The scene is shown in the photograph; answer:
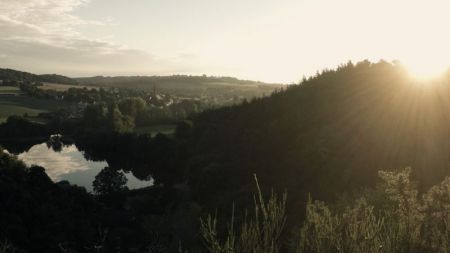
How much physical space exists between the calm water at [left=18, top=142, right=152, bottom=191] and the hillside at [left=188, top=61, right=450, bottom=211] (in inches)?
794

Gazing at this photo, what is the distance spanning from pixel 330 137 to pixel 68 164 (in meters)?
60.9

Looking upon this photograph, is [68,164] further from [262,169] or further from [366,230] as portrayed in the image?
[366,230]

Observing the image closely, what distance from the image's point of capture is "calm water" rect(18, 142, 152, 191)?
76250mm

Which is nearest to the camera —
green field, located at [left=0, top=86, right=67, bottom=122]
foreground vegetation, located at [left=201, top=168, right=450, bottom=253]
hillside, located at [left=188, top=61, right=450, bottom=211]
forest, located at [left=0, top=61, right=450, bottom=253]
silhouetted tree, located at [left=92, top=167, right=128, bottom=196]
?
foreground vegetation, located at [left=201, top=168, right=450, bottom=253]

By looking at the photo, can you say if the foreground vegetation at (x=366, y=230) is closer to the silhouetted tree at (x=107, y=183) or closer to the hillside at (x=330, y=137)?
the hillside at (x=330, y=137)

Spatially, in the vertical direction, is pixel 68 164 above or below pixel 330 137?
below

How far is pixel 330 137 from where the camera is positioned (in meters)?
44.1

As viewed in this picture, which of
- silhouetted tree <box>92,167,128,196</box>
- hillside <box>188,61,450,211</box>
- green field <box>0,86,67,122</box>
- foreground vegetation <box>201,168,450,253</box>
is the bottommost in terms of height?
silhouetted tree <box>92,167,128,196</box>

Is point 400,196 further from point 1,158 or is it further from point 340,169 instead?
point 1,158

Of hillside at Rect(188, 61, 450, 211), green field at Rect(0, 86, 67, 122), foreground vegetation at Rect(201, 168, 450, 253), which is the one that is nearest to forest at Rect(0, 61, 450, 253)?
hillside at Rect(188, 61, 450, 211)

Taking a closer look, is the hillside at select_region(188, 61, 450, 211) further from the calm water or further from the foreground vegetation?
the foreground vegetation

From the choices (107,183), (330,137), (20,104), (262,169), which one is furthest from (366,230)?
(20,104)

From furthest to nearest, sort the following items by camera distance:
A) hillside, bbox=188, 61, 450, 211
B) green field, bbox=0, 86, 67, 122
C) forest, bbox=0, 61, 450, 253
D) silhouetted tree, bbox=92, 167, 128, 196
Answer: green field, bbox=0, 86, 67, 122
silhouetted tree, bbox=92, 167, 128, 196
hillside, bbox=188, 61, 450, 211
forest, bbox=0, 61, 450, 253

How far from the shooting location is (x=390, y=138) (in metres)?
39.9
